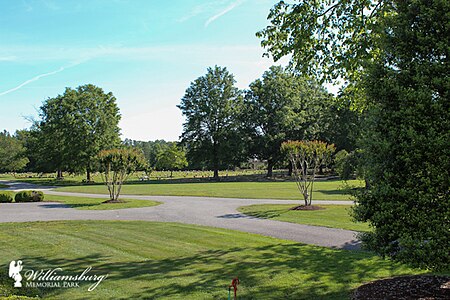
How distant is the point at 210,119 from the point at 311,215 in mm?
39944

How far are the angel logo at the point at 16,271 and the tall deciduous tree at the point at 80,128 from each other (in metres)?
41.9

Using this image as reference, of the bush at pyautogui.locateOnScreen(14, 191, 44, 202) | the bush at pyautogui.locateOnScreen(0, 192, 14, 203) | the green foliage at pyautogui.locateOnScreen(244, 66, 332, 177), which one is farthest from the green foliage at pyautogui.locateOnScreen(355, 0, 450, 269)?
the green foliage at pyautogui.locateOnScreen(244, 66, 332, 177)

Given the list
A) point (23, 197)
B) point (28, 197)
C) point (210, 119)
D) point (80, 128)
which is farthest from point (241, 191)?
point (80, 128)

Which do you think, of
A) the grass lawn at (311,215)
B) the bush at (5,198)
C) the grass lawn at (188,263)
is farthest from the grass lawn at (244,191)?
the grass lawn at (188,263)

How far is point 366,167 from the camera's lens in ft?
17.8

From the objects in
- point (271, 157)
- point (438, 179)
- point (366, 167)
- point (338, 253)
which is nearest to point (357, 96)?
point (338, 253)

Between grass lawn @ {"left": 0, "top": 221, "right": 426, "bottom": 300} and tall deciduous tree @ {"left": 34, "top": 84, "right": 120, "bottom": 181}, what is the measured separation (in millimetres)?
38852

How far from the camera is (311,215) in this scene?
15555 mm

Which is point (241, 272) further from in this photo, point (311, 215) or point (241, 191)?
point (241, 191)

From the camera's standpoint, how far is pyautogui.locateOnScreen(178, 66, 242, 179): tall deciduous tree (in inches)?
2098

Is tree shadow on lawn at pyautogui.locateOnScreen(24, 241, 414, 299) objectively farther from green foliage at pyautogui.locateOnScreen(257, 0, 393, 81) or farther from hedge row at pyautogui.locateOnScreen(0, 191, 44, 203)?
hedge row at pyautogui.locateOnScreen(0, 191, 44, 203)

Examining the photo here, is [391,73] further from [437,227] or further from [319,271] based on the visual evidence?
[319,271]

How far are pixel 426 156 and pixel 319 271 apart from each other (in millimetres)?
3605

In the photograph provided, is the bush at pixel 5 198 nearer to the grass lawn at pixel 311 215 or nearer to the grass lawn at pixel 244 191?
the grass lawn at pixel 244 191
